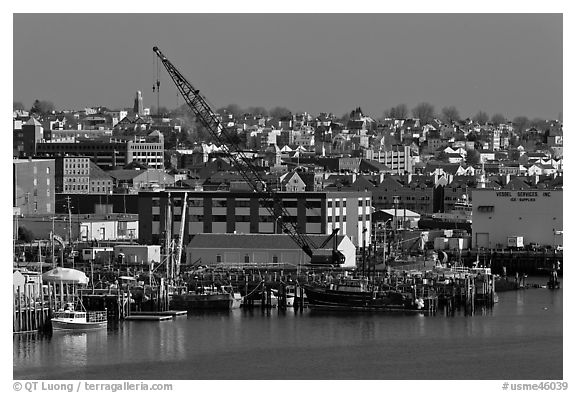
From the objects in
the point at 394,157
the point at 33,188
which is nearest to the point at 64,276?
the point at 33,188

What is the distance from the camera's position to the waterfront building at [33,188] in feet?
113

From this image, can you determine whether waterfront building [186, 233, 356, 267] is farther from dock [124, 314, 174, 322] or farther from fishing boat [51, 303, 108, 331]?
fishing boat [51, 303, 108, 331]

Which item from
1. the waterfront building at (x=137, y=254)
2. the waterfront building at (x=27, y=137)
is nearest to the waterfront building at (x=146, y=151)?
the waterfront building at (x=27, y=137)

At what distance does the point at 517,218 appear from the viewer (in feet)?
107

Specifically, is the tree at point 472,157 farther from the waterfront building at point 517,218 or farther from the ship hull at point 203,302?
the ship hull at point 203,302

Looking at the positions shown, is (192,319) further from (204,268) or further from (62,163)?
(62,163)

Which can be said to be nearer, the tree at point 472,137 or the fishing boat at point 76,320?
the fishing boat at point 76,320

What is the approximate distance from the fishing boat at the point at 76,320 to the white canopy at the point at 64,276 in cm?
96

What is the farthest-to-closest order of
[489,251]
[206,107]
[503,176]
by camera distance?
1. [503,176]
2. [489,251]
3. [206,107]

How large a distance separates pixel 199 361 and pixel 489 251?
14290 millimetres

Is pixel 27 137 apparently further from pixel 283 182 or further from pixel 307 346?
pixel 307 346

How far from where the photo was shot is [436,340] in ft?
65.0
